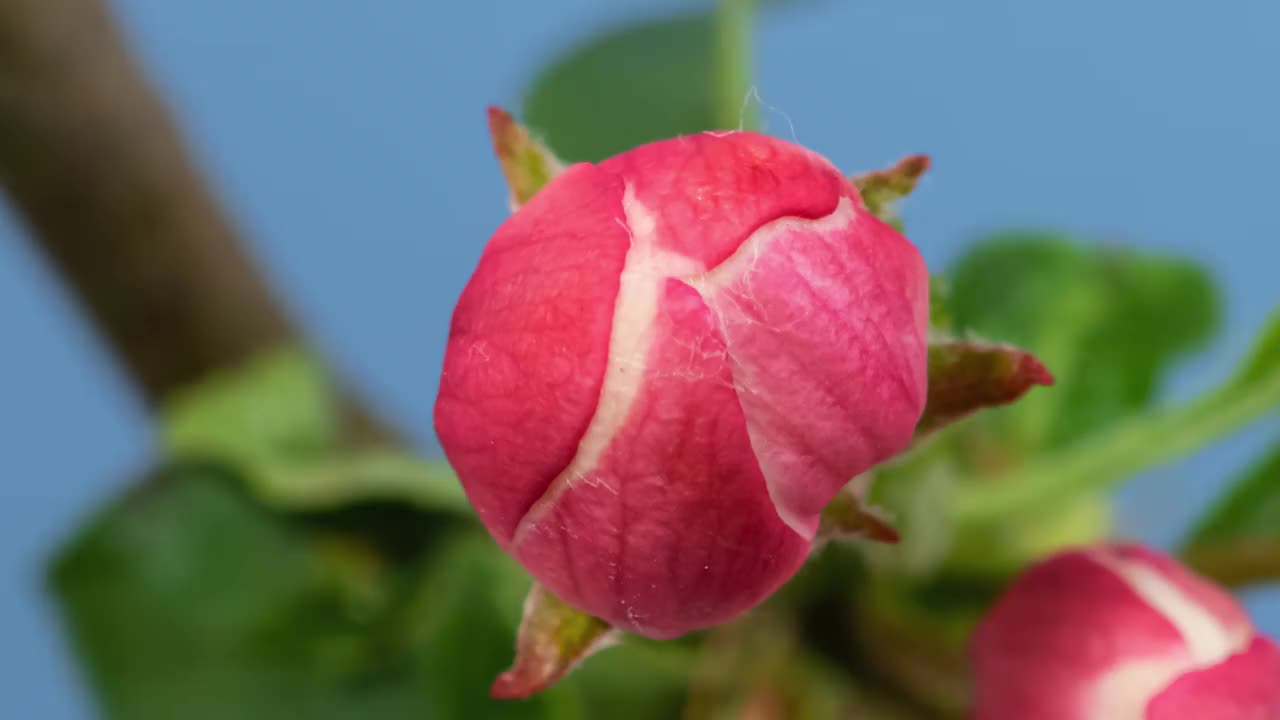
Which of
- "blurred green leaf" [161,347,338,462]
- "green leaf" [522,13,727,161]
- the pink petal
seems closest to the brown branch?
"blurred green leaf" [161,347,338,462]

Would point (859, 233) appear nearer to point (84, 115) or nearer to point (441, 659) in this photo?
point (441, 659)

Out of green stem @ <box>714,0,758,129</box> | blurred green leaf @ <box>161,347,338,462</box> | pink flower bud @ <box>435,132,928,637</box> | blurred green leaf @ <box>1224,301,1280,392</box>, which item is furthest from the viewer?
blurred green leaf @ <box>161,347,338,462</box>

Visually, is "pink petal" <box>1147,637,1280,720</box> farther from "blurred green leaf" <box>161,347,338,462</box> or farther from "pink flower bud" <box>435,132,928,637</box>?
"blurred green leaf" <box>161,347,338,462</box>

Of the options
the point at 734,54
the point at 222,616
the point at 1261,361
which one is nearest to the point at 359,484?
the point at 222,616

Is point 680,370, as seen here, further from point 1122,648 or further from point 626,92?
point 626,92

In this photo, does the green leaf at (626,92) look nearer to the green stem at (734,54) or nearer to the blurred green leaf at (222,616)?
the green stem at (734,54)

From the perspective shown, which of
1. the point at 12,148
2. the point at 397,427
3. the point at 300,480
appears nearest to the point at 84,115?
the point at 12,148
